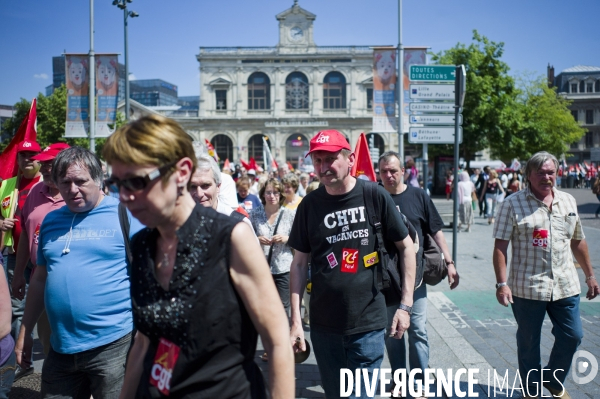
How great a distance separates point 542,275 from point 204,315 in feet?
9.98

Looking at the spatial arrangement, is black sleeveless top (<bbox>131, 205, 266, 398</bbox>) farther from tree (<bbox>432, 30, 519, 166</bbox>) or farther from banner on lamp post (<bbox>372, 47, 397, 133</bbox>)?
tree (<bbox>432, 30, 519, 166</bbox>)

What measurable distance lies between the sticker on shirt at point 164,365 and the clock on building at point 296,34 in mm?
62078

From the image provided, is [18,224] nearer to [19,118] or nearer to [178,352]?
[178,352]

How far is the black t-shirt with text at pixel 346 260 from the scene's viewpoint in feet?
10.2

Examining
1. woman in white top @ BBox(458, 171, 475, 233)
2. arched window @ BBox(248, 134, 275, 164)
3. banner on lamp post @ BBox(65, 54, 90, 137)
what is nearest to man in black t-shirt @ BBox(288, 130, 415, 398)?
woman in white top @ BBox(458, 171, 475, 233)


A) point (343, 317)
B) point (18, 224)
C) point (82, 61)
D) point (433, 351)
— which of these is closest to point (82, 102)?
point (82, 61)

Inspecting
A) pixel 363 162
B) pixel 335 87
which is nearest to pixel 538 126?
pixel 335 87

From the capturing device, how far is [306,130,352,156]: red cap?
3.20 metres

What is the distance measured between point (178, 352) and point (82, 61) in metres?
15.9

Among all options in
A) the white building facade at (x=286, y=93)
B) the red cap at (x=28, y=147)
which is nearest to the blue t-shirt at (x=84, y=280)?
the red cap at (x=28, y=147)

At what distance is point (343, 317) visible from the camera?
3.10m

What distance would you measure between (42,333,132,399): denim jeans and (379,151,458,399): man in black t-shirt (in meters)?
2.06

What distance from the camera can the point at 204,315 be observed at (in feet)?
5.79

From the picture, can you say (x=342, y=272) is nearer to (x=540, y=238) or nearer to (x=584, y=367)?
(x=540, y=238)
